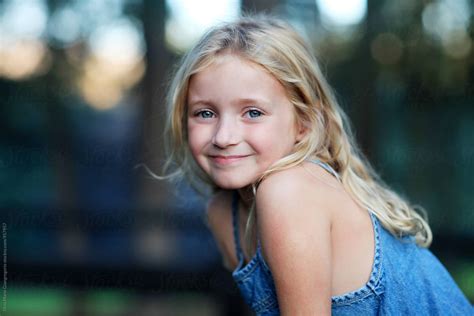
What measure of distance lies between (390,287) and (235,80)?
1.99 ft

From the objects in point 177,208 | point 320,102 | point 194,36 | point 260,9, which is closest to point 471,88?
point 260,9

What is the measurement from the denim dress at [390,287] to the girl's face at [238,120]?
0.14 meters

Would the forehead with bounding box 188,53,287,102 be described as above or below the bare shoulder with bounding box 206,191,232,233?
above

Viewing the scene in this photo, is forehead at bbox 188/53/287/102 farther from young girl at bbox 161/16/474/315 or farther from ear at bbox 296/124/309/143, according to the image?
ear at bbox 296/124/309/143

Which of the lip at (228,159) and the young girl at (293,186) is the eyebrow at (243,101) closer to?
the young girl at (293,186)

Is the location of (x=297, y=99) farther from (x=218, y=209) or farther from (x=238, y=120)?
(x=218, y=209)

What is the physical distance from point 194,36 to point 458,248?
210 centimetres

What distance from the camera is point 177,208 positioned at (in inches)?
155

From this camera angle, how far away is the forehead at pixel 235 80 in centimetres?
134

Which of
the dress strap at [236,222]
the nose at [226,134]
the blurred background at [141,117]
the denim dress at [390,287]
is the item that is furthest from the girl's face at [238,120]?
the blurred background at [141,117]

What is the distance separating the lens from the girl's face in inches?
52.9

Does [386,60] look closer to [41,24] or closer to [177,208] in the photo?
[177,208]

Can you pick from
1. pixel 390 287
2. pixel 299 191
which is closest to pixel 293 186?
pixel 299 191

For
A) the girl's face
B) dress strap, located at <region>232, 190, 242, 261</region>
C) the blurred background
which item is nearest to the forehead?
the girl's face
